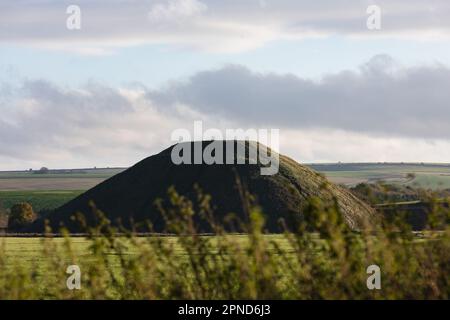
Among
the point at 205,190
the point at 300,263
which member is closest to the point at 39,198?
the point at 205,190

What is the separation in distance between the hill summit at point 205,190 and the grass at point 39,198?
60.0 m

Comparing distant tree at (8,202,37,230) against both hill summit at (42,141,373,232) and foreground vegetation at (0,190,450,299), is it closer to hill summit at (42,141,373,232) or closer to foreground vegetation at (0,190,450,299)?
hill summit at (42,141,373,232)

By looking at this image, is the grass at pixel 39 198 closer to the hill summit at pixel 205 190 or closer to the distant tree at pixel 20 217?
the distant tree at pixel 20 217

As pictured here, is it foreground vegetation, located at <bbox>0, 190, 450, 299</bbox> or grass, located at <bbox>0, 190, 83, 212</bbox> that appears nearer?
foreground vegetation, located at <bbox>0, 190, 450, 299</bbox>

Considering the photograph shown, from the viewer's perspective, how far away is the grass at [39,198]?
163375 mm

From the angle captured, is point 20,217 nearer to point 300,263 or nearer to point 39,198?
point 39,198

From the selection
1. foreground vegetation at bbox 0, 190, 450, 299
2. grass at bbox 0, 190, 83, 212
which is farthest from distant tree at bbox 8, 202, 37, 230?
foreground vegetation at bbox 0, 190, 450, 299

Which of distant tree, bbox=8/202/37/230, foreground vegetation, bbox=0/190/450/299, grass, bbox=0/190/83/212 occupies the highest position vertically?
grass, bbox=0/190/83/212

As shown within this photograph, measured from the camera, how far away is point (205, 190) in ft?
296

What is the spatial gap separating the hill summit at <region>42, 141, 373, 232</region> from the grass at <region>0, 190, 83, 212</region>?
5998cm

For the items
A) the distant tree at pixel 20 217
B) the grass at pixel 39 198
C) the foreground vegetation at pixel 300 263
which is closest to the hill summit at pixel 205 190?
the distant tree at pixel 20 217

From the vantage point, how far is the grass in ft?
536

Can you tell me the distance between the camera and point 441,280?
10.9 meters
